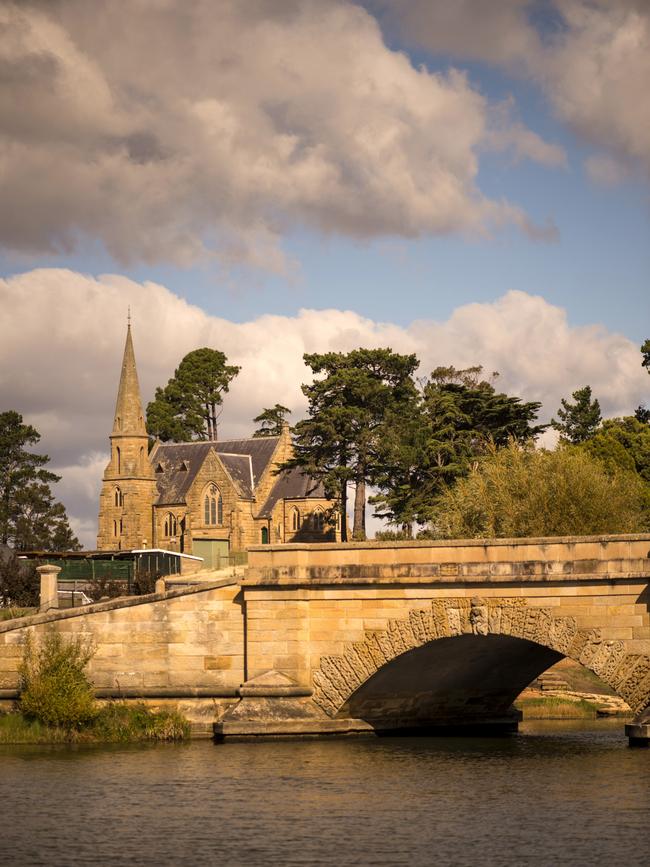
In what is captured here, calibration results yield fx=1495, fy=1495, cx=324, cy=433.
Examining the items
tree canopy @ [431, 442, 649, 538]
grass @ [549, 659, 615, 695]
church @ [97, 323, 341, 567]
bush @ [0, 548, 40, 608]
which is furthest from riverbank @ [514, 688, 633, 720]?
church @ [97, 323, 341, 567]

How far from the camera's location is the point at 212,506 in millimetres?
107688

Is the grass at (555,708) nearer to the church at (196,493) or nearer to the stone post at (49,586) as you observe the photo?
the stone post at (49,586)

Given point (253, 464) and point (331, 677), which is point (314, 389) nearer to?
point (253, 464)

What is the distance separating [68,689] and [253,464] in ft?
231

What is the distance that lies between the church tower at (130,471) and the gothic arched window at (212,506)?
5206mm

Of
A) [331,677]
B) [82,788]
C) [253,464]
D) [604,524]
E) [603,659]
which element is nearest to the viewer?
[82,788]

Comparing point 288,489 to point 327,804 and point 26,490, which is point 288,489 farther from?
point 327,804

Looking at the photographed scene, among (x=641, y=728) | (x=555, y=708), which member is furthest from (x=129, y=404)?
(x=641, y=728)

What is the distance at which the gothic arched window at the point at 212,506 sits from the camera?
107188 mm

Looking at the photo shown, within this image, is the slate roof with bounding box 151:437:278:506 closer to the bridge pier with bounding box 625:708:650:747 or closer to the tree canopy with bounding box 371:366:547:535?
the tree canopy with bounding box 371:366:547:535

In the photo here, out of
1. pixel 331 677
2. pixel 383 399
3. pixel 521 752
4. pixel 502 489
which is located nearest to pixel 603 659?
pixel 521 752

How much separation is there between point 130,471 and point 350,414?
29677 millimetres

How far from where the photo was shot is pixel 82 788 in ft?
103

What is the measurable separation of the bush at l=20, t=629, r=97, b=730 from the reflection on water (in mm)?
960
